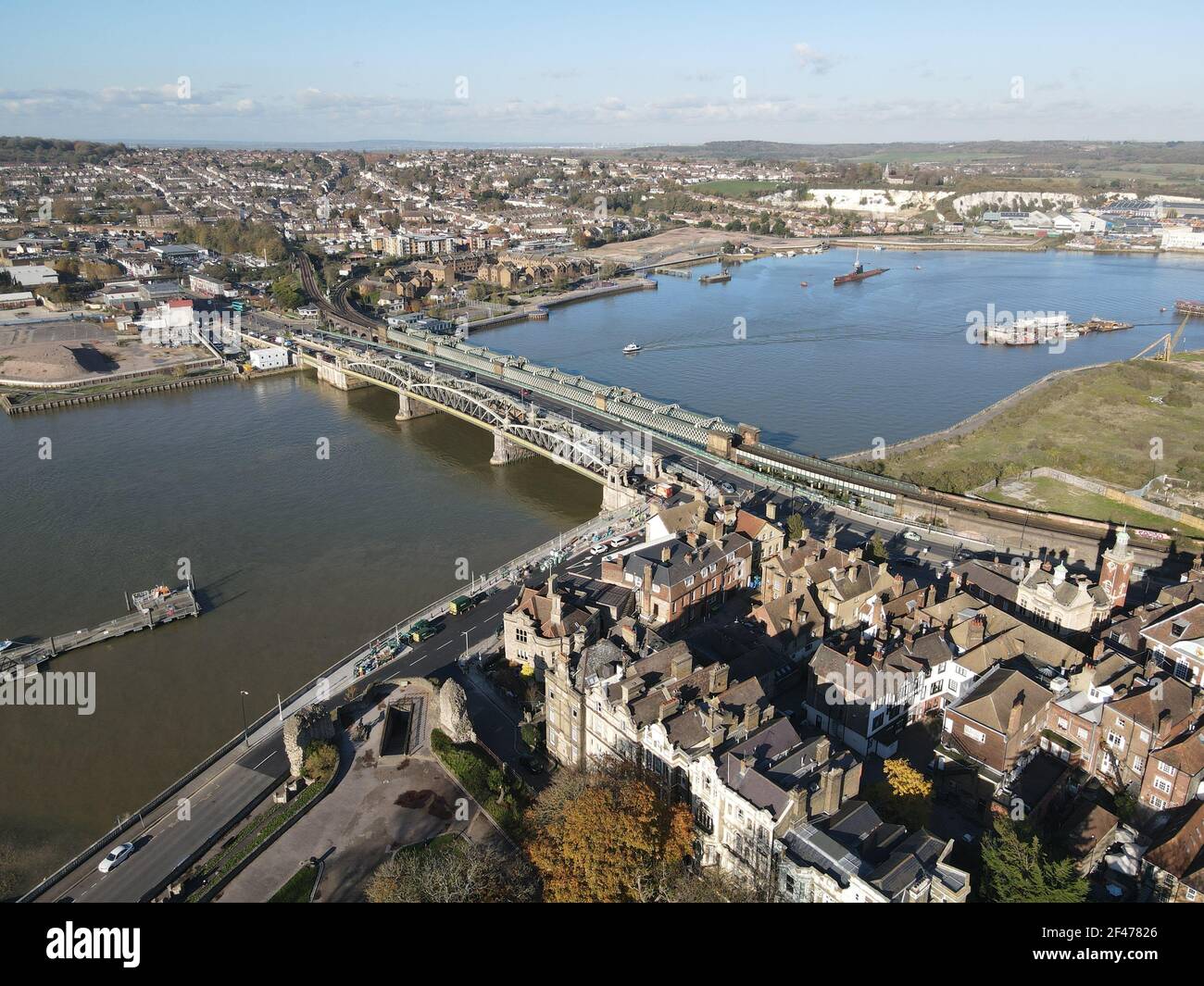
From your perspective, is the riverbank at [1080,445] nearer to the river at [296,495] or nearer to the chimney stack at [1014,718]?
the river at [296,495]

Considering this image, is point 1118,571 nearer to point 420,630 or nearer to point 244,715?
point 420,630

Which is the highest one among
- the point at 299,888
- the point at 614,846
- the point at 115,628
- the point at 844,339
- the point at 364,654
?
the point at 844,339

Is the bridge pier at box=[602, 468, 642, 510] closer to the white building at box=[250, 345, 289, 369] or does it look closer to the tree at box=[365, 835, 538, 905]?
the tree at box=[365, 835, 538, 905]

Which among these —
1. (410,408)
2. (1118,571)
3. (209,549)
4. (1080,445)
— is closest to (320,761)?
(209,549)

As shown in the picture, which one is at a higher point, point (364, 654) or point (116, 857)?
point (364, 654)

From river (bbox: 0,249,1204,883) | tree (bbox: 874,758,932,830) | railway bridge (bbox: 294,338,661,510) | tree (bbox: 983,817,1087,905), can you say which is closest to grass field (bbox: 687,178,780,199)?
river (bbox: 0,249,1204,883)

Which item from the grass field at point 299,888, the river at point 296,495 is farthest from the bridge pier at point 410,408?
the grass field at point 299,888

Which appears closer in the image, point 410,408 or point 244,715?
point 244,715

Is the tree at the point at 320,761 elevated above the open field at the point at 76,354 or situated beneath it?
situated beneath
